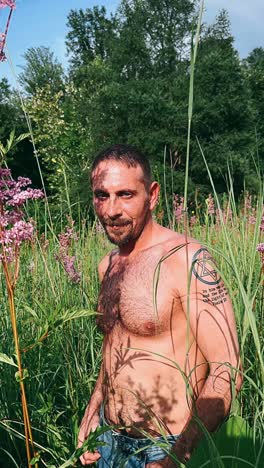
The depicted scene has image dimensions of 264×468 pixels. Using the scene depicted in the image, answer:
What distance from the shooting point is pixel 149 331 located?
1.79m

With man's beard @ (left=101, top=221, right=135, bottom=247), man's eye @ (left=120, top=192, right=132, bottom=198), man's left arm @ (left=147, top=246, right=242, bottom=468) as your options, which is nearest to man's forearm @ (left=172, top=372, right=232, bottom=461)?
man's left arm @ (left=147, top=246, right=242, bottom=468)

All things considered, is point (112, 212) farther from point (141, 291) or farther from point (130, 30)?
point (130, 30)

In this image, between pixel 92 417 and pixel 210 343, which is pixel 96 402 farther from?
pixel 210 343

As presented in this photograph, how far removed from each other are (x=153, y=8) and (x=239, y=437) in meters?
27.1

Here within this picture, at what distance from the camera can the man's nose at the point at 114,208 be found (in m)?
1.86

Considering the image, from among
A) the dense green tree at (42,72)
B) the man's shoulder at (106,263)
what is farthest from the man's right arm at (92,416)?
the dense green tree at (42,72)

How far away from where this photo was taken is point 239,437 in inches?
49.7

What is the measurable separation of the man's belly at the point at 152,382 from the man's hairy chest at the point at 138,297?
6 cm

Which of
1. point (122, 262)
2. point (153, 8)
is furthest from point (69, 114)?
point (122, 262)

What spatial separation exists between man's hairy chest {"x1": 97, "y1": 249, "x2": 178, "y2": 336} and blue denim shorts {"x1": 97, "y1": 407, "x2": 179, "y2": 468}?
0.37 meters

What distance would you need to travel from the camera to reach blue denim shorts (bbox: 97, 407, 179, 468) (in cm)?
175

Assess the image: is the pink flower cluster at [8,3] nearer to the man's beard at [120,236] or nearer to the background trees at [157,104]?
the man's beard at [120,236]

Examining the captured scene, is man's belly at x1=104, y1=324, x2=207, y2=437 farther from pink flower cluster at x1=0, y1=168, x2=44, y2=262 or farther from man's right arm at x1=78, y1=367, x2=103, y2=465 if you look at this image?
pink flower cluster at x1=0, y1=168, x2=44, y2=262

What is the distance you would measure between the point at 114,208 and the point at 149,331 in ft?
1.52
